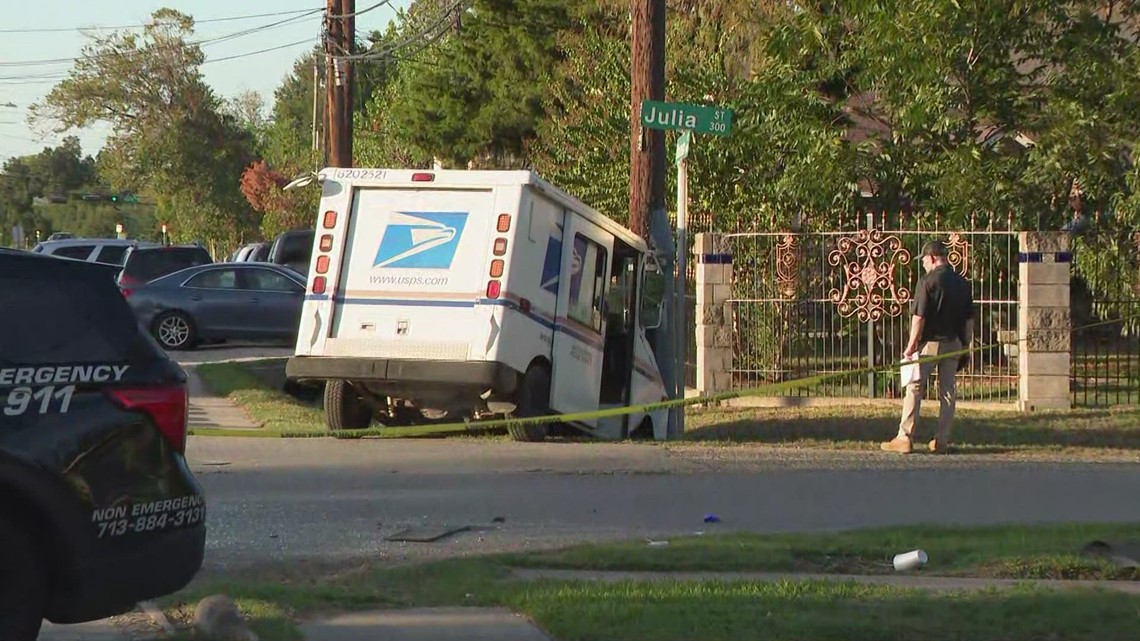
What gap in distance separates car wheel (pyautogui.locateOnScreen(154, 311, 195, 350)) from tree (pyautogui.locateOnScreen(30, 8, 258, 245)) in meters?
49.2

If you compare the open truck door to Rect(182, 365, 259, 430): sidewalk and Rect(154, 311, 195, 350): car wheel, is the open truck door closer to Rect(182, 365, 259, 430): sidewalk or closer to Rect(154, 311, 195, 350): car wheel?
Rect(182, 365, 259, 430): sidewalk

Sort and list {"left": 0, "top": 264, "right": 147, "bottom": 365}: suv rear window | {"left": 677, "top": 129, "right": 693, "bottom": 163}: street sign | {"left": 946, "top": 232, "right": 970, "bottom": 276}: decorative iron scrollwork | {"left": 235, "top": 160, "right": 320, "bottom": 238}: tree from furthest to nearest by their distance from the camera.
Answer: {"left": 235, "top": 160, "right": 320, "bottom": 238}: tree
{"left": 946, "top": 232, "right": 970, "bottom": 276}: decorative iron scrollwork
{"left": 677, "top": 129, "right": 693, "bottom": 163}: street sign
{"left": 0, "top": 264, "right": 147, "bottom": 365}: suv rear window

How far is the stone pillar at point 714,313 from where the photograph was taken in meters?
17.2

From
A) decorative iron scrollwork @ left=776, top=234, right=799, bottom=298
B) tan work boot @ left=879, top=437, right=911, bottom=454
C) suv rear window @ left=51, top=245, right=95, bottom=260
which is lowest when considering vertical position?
tan work boot @ left=879, top=437, right=911, bottom=454

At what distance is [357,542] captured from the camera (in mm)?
8664

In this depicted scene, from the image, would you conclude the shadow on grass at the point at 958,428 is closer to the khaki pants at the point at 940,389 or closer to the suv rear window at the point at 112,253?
the khaki pants at the point at 940,389

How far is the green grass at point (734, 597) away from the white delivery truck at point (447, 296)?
14.6 ft

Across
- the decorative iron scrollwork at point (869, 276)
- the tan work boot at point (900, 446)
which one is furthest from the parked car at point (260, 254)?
the tan work boot at point (900, 446)

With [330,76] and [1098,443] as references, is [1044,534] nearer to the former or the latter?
[1098,443]

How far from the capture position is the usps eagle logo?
1288 centimetres

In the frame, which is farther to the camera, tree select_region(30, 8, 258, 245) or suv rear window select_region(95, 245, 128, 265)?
tree select_region(30, 8, 258, 245)

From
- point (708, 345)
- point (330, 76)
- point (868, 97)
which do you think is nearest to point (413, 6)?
point (330, 76)

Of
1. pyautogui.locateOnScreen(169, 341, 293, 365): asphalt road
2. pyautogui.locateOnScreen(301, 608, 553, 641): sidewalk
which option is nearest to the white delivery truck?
pyautogui.locateOnScreen(301, 608, 553, 641): sidewalk

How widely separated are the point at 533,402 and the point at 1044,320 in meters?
6.13
